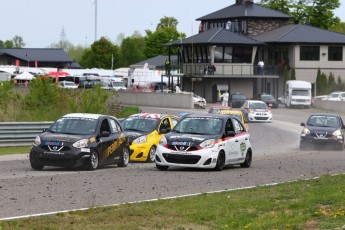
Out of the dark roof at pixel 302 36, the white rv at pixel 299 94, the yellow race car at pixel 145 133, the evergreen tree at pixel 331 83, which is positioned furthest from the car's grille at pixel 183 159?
the evergreen tree at pixel 331 83

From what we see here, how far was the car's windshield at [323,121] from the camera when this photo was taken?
3633cm

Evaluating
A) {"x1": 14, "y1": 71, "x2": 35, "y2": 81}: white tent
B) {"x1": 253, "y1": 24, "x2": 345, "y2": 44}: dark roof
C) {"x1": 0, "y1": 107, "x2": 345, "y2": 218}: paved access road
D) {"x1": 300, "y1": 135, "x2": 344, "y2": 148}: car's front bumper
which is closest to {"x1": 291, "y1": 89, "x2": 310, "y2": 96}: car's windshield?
{"x1": 253, "y1": 24, "x2": 345, "y2": 44}: dark roof

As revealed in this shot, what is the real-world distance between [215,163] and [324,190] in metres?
6.60

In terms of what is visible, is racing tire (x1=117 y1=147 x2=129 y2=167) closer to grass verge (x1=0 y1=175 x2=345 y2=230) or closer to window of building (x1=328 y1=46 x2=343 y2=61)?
grass verge (x1=0 y1=175 x2=345 y2=230)

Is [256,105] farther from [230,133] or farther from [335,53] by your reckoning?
[335,53]

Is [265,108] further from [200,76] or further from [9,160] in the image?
[9,160]

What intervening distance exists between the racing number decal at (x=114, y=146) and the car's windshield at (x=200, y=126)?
5.90 feet

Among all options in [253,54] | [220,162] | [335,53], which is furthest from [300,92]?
[220,162]

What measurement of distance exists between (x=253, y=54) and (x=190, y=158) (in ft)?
227

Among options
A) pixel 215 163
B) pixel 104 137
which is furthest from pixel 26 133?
pixel 215 163

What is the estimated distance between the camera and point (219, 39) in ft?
289

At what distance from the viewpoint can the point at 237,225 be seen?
11.5m

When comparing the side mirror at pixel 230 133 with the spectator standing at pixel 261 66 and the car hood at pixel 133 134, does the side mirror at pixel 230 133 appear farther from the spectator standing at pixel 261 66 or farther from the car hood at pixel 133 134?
the spectator standing at pixel 261 66

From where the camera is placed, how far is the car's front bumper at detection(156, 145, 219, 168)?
21875mm
